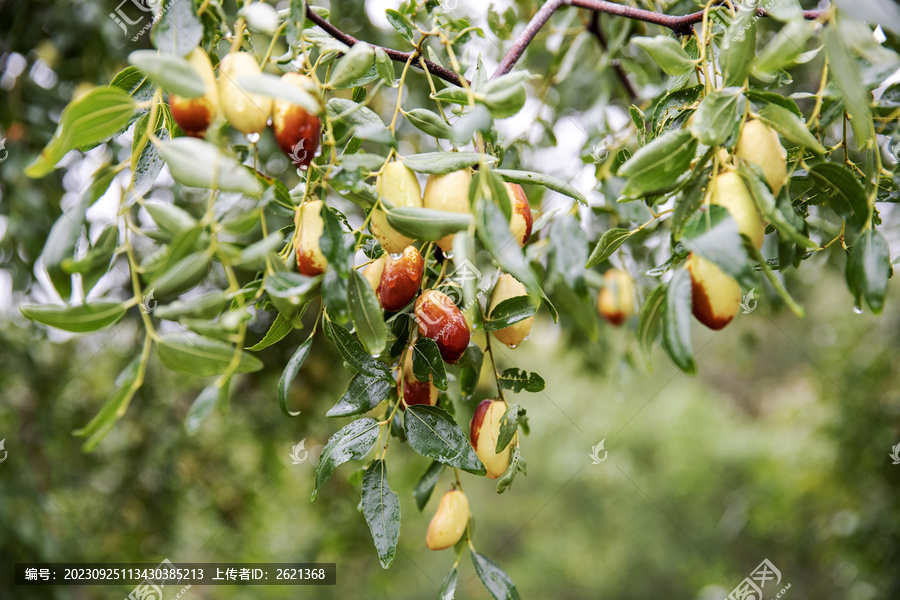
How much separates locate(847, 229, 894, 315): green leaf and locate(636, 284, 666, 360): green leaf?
0.11 m

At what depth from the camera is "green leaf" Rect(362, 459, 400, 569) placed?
1.28ft

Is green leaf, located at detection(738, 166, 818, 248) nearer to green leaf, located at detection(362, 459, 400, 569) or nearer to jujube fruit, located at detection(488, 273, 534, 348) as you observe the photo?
jujube fruit, located at detection(488, 273, 534, 348)

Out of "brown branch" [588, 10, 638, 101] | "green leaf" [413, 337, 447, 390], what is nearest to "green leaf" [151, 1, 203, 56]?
"green leaf" [413, 337, 447, 390]

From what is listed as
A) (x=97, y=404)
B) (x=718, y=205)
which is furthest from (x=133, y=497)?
(x=718, y=205)

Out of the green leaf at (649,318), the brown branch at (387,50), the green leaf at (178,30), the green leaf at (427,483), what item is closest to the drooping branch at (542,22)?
the brown branch at (387,50)

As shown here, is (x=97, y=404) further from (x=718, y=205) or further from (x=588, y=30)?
(x=718, y=205)

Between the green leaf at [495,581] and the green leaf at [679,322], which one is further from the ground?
the green leaf at [679,322]

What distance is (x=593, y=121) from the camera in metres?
1.08

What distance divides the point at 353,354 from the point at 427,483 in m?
0.16

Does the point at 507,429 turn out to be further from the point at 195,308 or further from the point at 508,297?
the point at 195,308

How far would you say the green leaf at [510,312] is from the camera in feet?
1.34

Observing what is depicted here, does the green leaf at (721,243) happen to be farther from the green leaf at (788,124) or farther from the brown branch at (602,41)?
the brown branch at (602,41)

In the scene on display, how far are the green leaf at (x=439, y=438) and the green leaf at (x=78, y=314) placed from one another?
0.20m

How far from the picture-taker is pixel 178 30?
311mm
